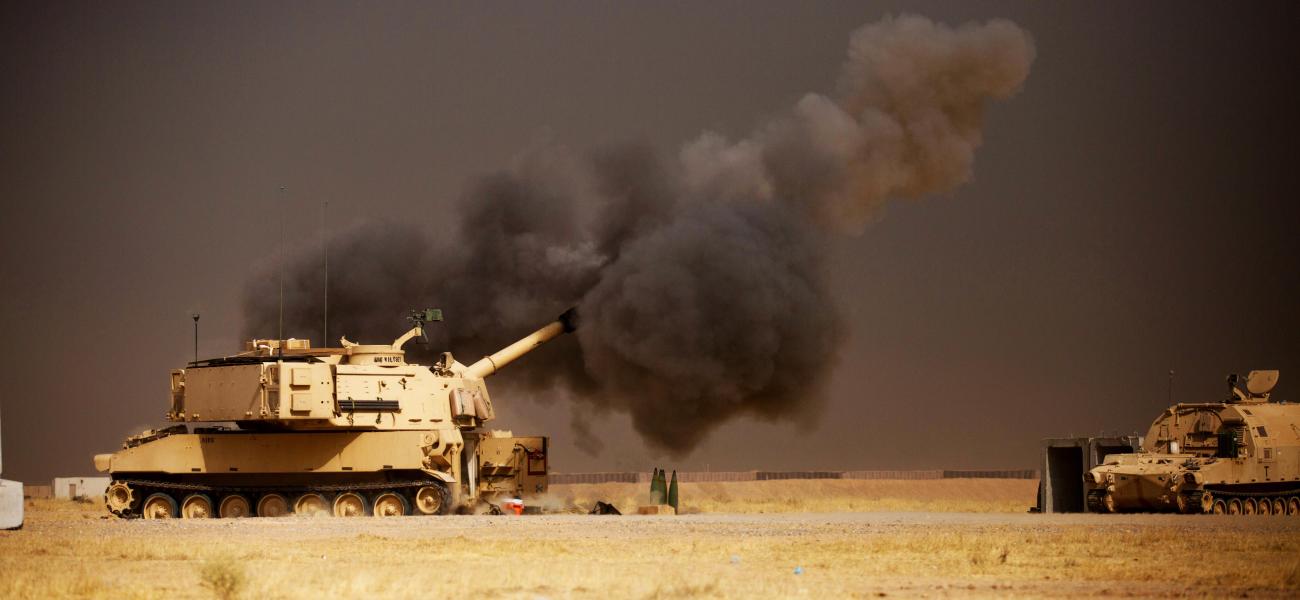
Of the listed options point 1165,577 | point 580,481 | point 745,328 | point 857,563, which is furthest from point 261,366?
point 580,481

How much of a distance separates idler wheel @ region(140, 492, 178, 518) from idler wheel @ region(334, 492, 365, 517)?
358 cm

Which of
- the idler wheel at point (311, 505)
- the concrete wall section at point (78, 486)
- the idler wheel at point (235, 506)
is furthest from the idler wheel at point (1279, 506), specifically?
the concrete wall section at point (78, 486)

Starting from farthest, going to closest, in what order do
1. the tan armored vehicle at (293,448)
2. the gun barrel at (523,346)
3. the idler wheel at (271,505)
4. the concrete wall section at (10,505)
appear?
the gun barrel at (523,346) < the idler wheel at (271,505) < the tan armored vehicle at (293,448) < the concrete wall section at (10,505)

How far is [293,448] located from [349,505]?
5.62 ft

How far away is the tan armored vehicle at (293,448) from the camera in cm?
3353

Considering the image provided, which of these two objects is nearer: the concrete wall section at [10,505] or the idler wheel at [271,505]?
the concrete wall section at [10,505]

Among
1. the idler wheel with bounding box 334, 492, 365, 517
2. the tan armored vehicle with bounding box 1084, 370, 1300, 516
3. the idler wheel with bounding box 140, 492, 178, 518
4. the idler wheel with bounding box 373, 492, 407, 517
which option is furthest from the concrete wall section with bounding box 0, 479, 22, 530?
the tan armored vehicle with bounding box 1084, 370, 1300, 516

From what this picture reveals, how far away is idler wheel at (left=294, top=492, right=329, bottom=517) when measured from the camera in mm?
33562

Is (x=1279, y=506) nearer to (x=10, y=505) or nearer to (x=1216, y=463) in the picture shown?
(x=1216, y=463)

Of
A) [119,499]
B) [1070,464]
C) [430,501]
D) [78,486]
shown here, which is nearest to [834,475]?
[1070,464]

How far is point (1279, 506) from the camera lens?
120 ft

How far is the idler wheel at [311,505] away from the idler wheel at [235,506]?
3.91ft

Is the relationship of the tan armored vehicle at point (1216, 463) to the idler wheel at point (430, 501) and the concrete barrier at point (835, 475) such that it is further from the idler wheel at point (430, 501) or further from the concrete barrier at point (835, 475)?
the concrete barrier at point (835, 475)

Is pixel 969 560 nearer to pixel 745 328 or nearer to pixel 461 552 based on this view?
pixel 461 552
